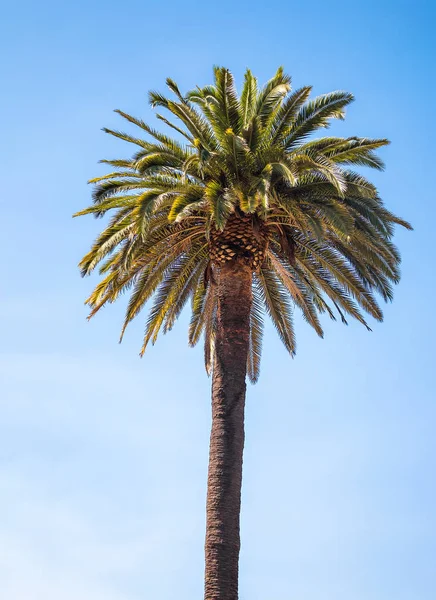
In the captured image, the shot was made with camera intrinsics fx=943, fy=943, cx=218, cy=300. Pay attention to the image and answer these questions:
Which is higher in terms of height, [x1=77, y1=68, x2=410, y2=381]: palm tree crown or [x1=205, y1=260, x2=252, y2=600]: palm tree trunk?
[x1=77, y1=68, x2=410, y2=381]: palm tree crown

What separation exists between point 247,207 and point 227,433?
4999mm

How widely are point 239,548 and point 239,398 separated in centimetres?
334

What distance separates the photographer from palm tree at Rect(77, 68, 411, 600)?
20625 mm

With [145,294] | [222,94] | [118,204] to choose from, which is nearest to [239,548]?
[145,294]

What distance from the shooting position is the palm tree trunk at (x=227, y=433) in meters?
19.6

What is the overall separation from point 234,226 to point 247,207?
5.82 feet

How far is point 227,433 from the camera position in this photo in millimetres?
20875

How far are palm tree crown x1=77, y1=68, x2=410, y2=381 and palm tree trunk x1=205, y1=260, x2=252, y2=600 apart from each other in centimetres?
85

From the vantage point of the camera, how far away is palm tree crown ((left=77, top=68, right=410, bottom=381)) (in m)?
21.2

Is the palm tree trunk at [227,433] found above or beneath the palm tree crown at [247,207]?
beneath

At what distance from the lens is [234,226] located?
22156 millimetres

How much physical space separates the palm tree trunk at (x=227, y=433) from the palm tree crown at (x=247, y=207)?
0.85 meters

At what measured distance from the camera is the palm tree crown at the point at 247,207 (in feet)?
69.5

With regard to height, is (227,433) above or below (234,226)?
below
